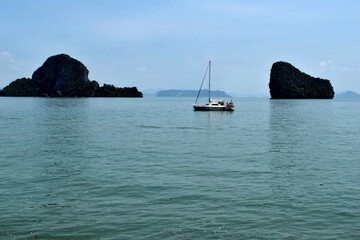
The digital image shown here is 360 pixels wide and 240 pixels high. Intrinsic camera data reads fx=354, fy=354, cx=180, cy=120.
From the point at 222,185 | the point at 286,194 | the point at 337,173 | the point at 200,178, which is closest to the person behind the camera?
the point at 286,194

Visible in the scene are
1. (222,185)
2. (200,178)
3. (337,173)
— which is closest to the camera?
(222,185)

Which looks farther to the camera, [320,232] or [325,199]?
[325,199]

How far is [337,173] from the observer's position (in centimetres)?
2188

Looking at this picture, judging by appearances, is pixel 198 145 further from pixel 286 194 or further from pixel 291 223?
pixel 291 223

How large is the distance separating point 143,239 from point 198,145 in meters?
23.5

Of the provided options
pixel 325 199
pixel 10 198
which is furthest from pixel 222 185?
pixel 10 198

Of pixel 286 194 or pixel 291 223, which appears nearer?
pixel 291 223

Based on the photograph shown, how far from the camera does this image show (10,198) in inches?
635

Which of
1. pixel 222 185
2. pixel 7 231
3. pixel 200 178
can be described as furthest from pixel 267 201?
pixel 7 231

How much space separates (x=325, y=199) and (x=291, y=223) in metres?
3.96

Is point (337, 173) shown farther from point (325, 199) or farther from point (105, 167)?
point (105, 167)

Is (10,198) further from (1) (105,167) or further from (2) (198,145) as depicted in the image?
(2) (198,145)

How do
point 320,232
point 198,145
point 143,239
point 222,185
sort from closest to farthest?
point 143,239, point 320,232, point 222,185, point 198,145

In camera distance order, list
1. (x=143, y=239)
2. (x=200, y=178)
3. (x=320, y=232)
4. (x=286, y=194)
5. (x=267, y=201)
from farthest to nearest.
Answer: (x=200, y=178) < (x=286, y=194) < (x=267, y=201) < (x=320, y=232) < (x=143, y=239)
